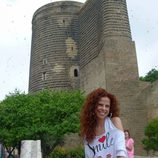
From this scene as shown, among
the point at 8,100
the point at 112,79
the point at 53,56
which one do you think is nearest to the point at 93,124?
the point at 8,100

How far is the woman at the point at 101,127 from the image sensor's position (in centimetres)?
290

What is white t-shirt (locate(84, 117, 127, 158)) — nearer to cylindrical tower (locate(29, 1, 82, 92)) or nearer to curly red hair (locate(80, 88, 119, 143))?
curly red hair (locate(80, 88, 119, 143))

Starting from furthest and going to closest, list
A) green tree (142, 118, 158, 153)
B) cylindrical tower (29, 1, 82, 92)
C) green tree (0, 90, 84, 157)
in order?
1. cylindrical tower (29, 1, 82, 92)
2. green tree (142, 118, 158, 153)
3. green tree (0, 90, 84, 157)

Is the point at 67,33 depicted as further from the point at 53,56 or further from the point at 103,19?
the point at 103,19

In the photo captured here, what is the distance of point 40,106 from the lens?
24.8 meters

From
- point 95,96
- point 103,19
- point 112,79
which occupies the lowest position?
point 95,96

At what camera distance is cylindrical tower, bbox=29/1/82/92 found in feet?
121

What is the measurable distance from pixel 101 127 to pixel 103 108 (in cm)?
14

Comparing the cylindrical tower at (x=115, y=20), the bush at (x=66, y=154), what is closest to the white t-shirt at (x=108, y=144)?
the bush at (x=66, y=154)

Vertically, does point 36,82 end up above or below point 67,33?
below

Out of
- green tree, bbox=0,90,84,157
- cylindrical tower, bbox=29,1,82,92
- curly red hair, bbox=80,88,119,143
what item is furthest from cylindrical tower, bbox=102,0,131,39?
curly red hair, bbox=80,88,119,143

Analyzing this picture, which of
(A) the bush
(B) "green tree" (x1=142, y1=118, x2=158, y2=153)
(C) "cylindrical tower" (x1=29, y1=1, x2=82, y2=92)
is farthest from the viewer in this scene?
(C) "cylindrical tower" (x1=29, y1=1, x2=82, y2=92)

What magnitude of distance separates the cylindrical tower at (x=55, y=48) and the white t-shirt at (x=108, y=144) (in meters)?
33.5

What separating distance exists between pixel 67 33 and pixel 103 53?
321 inches
